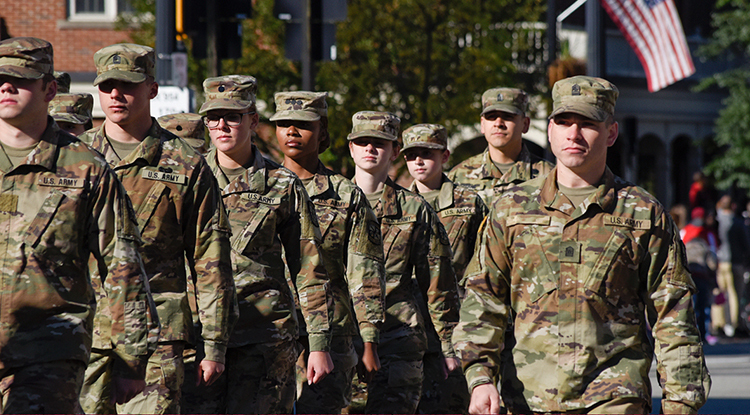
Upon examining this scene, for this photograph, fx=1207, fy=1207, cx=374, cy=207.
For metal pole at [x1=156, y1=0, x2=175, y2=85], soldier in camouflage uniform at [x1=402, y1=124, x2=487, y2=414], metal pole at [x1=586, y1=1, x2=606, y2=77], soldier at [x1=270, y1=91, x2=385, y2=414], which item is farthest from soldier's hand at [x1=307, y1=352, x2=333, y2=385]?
metal pole at [x1=586, y1=1, x2=606, y2=77]

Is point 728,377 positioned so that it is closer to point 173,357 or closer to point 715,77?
point 173,357

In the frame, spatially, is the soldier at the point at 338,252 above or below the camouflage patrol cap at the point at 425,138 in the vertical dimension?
below

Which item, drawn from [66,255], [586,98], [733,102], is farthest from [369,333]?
[733,102]

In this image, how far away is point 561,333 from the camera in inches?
199

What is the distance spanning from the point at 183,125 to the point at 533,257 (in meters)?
3.86

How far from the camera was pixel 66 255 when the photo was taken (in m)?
4.80

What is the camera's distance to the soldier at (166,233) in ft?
19.0

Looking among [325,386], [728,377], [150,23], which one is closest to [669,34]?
[728,377]

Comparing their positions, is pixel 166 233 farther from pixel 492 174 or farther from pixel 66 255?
pixel 492 174

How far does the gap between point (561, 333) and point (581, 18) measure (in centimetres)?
2594

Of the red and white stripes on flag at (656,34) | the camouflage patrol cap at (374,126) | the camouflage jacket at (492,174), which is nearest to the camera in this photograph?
the camouflage patrol cap at (374,126)

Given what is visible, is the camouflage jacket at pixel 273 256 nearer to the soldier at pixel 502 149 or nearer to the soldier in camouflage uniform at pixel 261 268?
the soldier in camouflage uniform at pixel 261 268

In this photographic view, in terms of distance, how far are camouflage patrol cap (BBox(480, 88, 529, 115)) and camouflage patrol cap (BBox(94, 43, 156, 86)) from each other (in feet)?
14.9

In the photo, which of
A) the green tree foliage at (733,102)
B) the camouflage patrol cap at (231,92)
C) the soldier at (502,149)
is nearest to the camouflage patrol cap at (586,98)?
the camouflage patrol cap at (231,92)
